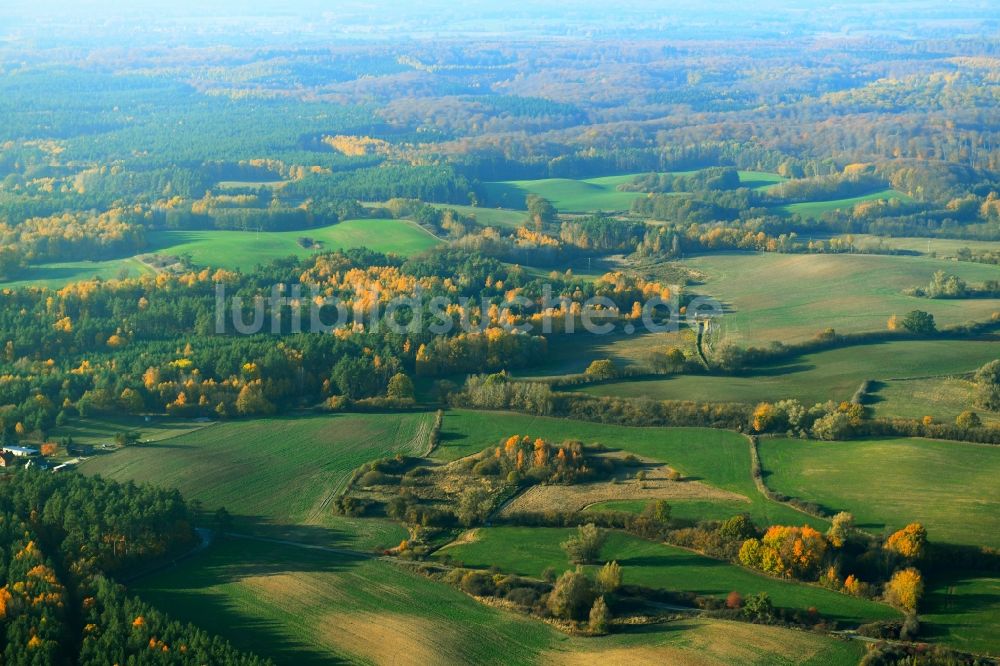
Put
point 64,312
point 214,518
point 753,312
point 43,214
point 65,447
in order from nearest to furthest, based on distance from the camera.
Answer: point 214,518
point 65,447
point 64,312
point 753,312
point 43,214

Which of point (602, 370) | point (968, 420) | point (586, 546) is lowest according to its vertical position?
point (586, 546)

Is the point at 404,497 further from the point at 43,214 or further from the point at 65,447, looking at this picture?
the point at 43,214

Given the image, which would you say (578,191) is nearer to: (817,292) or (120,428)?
(817,292)

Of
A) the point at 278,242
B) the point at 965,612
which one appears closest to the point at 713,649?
the point at 965,612

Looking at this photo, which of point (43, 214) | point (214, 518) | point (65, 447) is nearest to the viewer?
point (214, 518)

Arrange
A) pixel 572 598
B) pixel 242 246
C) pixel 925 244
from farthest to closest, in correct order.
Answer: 1. pixel 925 244
2. pixel 242 246
3. pixel 572 598

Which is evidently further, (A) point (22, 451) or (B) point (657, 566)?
(A) point (22, 451)

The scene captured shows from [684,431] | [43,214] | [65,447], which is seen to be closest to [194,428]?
[65,447]

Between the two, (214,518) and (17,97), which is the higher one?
(17,97)
